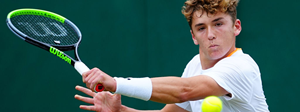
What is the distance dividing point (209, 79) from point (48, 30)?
150cm

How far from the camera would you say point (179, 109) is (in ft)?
8.59

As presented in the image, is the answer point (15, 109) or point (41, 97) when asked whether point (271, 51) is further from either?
point (15, 109)

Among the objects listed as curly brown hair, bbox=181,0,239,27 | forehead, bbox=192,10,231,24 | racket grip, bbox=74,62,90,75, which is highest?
curly brown hair, bbox=181,0,239,27

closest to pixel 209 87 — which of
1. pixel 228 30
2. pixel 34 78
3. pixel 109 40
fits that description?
pixel 228 30

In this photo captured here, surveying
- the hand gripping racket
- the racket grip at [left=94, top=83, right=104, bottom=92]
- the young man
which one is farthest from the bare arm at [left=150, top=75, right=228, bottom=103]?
the hand gripping racket

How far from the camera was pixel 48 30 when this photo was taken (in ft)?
9.05

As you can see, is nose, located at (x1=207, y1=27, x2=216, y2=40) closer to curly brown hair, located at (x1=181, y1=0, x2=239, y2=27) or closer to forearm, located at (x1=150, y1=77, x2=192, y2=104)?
curly brown hair, located at (x1=181, y1=0, x2=239, y2=27)

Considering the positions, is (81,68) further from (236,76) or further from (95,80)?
(236,76)

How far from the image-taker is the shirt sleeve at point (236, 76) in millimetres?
1844

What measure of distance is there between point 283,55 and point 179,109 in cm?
145

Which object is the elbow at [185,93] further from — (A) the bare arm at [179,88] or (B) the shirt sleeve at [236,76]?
(B) the shirt sleeve at [236,76]

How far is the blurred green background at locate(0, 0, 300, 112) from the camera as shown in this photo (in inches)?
133

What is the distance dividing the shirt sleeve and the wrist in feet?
1.18

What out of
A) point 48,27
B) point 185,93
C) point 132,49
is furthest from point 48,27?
point 132,49
